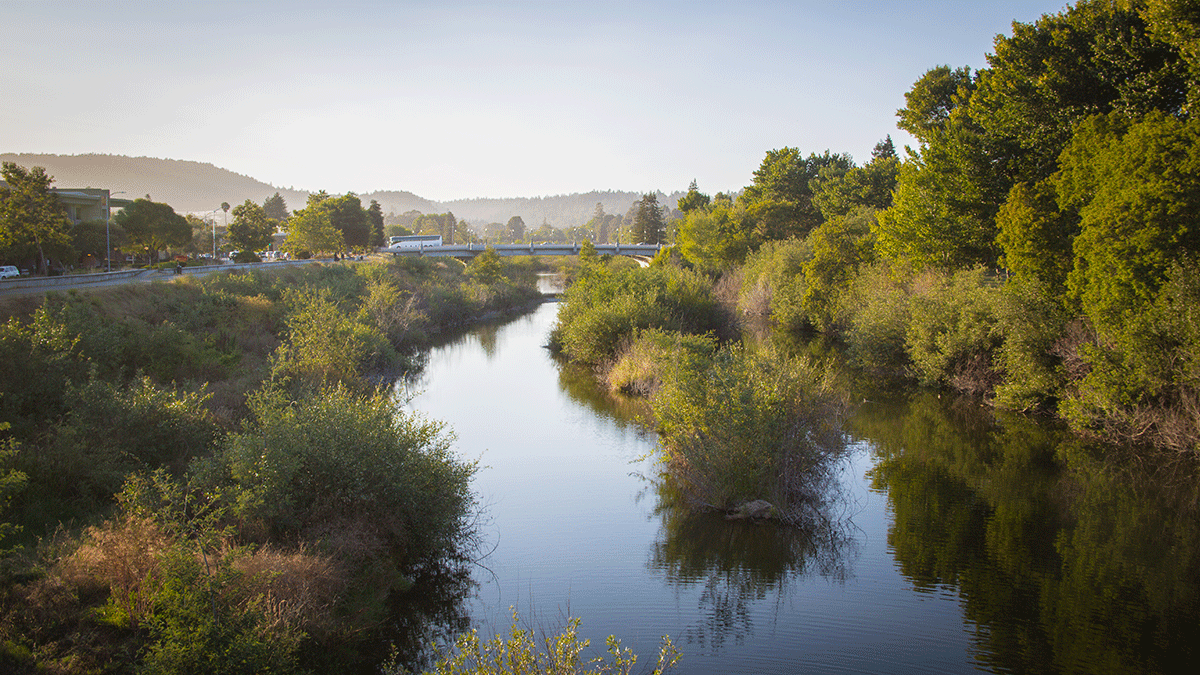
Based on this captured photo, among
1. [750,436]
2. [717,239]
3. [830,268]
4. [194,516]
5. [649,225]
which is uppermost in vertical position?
[649,225]

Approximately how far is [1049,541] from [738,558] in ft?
21.0

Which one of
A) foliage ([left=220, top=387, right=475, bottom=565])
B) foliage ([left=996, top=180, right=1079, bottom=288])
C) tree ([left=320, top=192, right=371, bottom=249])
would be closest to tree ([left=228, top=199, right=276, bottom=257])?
tree ([left=320, top=192, right=371, bottom=249])

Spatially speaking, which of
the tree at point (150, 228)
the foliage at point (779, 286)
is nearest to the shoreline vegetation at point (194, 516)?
the foliage at point (779, 286)

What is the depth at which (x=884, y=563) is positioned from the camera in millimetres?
12914

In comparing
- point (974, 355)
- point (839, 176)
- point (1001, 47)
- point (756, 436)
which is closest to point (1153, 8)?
point (1001, 47)

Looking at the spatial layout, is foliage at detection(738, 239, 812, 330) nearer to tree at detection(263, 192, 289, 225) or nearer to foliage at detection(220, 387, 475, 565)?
foliage at detection(220, 387, 475, 565)

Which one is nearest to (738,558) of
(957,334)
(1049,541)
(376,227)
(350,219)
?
(1049,541)

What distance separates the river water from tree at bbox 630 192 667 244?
8649cm

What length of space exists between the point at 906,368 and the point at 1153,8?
1431cm

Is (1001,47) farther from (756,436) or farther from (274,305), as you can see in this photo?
(274,305)

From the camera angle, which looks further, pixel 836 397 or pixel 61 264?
pixel 61 264

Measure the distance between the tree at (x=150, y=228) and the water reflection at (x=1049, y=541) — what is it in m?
60.7

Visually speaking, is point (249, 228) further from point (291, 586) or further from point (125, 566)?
point (291, 586)

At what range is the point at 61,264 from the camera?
48.8 meters
